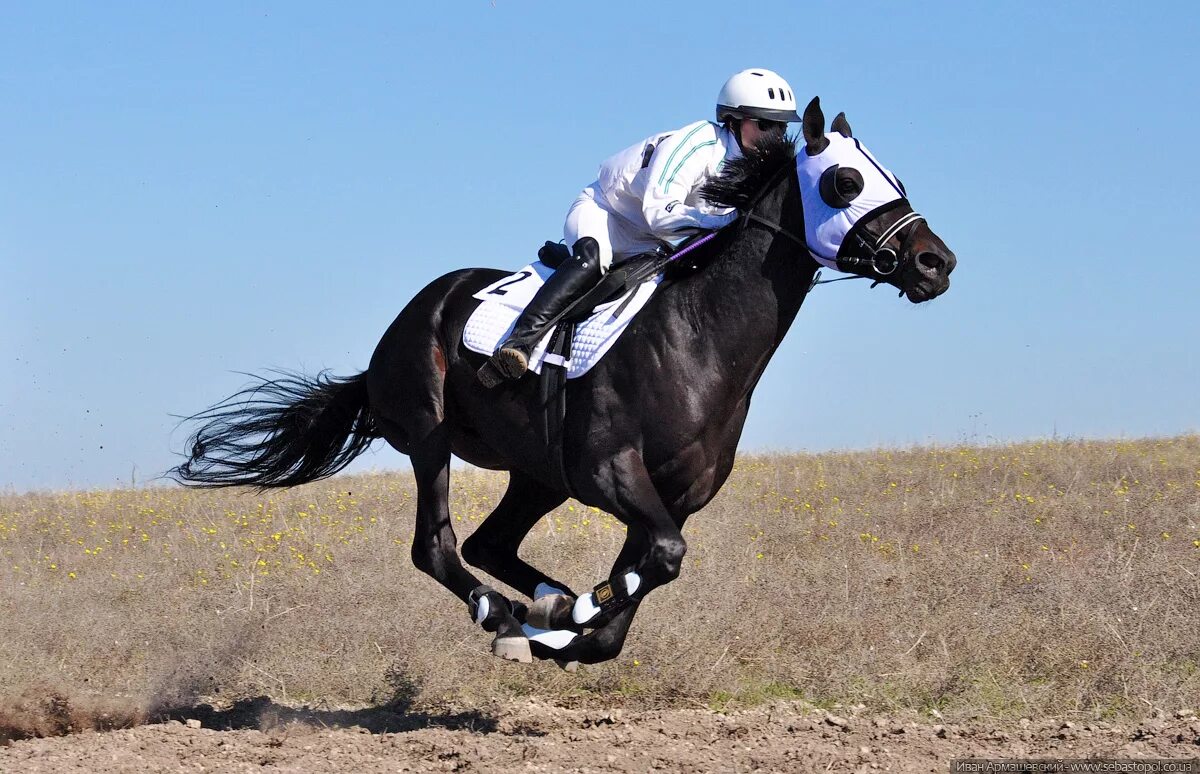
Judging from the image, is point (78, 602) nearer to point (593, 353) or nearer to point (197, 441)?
point (197, 441)

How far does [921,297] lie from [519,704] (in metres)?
3.26

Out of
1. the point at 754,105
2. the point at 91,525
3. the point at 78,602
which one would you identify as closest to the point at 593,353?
the point at 754,105

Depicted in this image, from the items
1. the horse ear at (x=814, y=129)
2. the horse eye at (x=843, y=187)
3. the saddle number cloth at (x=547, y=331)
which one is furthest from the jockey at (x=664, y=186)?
the horse eye at (x=843, y=187)

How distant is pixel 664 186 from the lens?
5.86 metres

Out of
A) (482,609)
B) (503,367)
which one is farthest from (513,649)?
(503,367)

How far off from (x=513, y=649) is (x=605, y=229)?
213 cm

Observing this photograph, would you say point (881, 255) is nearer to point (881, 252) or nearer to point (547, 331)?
point (881, 252)

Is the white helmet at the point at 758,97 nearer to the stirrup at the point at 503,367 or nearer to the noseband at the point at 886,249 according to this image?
the noseband at the point at 886,249

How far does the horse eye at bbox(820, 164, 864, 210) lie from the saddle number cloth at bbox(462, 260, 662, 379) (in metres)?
0.99

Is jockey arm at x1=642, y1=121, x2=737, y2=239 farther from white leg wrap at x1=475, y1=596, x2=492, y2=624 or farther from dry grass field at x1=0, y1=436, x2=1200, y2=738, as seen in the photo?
dry grass field at x1=0, y1=436, x2=1200, y2=738

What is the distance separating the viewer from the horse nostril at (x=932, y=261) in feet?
17.0

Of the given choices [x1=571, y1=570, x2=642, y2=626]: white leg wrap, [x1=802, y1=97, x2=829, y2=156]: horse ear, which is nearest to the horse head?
[x1=802, y1=97, x2=829, y2=156]: horse ear

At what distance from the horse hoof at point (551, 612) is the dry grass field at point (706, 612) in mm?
1159

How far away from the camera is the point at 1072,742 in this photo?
530cm
